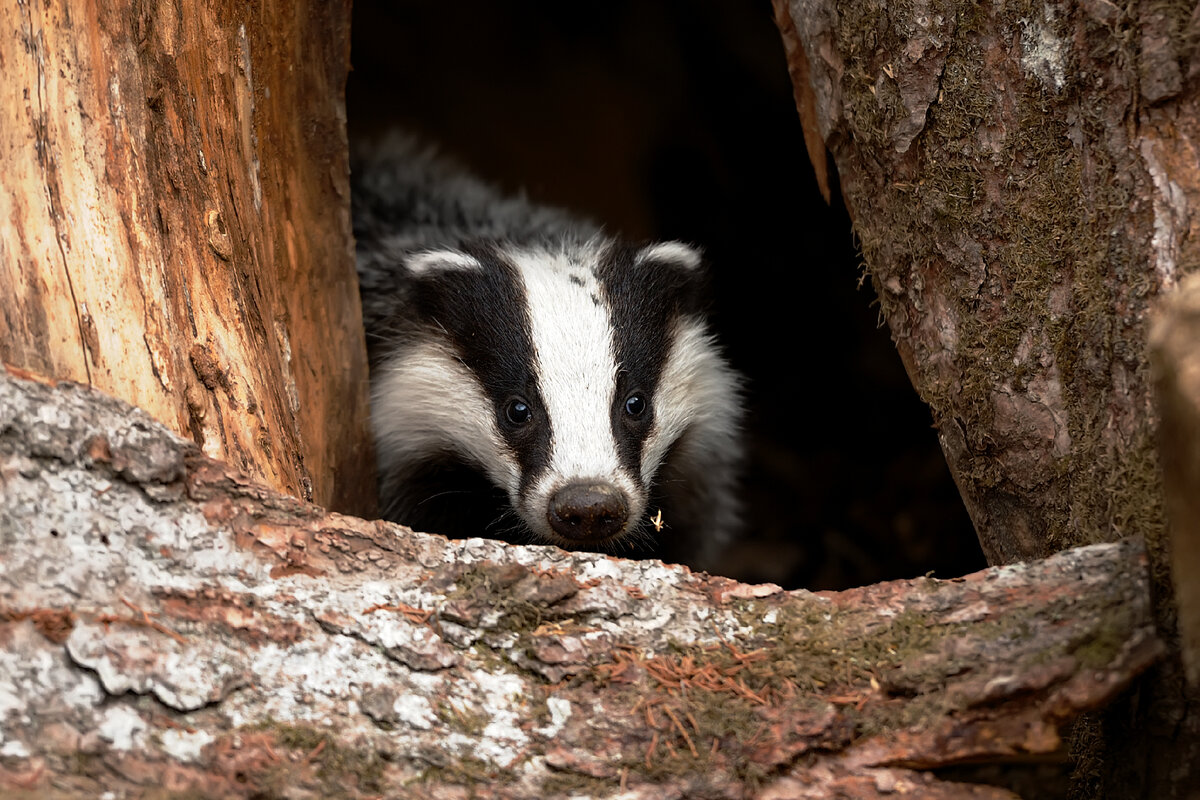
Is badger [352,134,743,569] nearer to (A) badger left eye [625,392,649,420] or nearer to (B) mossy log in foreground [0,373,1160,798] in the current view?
(A) badger left eye [625,392,649,420]

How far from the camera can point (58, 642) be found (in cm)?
188

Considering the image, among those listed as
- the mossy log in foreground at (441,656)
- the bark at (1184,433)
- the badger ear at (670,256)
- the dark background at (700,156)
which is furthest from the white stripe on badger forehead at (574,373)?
the dark background at (700,156)

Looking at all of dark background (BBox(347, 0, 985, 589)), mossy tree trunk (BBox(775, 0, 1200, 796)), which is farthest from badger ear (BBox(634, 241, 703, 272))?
dark background (BBox(347, 0, 985, 589))

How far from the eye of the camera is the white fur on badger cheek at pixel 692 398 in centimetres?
372

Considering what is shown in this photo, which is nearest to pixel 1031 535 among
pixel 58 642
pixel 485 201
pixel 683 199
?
pixel 58 642

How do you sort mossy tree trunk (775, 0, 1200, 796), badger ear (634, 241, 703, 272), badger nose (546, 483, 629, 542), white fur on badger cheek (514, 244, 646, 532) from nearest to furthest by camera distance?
mossy tree trunk (775, 0, 1200, 796) → badger nose (546, 483, 629, 542) → white fur on badger cheek (514, 244, 646, 532) → badger ear (634, 241, 703, 272)

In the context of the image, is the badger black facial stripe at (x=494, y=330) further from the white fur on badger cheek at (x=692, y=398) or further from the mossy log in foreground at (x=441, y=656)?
the mossy log in foreground at (x=441, y=656)

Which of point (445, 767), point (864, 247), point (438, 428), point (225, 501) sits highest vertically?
point (864, 247)

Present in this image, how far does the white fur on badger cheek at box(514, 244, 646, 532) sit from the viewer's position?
333 centimetres

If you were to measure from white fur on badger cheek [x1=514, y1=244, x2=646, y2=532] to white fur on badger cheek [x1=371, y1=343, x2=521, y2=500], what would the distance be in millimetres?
237

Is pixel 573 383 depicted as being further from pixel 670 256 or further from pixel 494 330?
pixel 670 256

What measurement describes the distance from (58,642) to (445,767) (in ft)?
2.27

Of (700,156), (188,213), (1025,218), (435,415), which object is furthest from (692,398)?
(700,156)

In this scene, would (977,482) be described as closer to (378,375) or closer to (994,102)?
(994,102)
